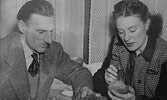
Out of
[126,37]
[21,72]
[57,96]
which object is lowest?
[57,96]

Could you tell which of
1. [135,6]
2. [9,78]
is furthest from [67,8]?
[9,78]

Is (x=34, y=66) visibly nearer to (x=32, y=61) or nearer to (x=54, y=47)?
(x=32, y=61)

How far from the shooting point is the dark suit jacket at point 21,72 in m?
1.18

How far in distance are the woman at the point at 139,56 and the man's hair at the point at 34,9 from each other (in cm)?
35

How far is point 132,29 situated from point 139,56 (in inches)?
6.2

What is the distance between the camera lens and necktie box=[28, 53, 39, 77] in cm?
128

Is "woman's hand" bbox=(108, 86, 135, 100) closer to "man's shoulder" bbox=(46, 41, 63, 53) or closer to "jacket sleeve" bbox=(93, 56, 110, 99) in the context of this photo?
"jacket sleeve" bbox=(93, 56, 110, 99)

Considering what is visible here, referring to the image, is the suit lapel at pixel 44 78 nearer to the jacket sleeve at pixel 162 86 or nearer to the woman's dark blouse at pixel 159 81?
the woman's dark blouse at pixel 159 81

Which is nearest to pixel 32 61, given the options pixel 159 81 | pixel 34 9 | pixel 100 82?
pixel 34 9

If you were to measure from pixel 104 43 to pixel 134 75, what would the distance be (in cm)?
28

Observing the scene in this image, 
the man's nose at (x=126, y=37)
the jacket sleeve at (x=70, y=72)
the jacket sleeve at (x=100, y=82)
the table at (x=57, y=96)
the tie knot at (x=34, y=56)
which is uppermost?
the man's nose at (x=126, y=37)

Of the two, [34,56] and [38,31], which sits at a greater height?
[38,31]

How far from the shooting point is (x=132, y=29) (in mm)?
1319

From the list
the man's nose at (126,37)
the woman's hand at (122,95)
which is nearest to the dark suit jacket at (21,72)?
→ the woman's hand at (122,95)
